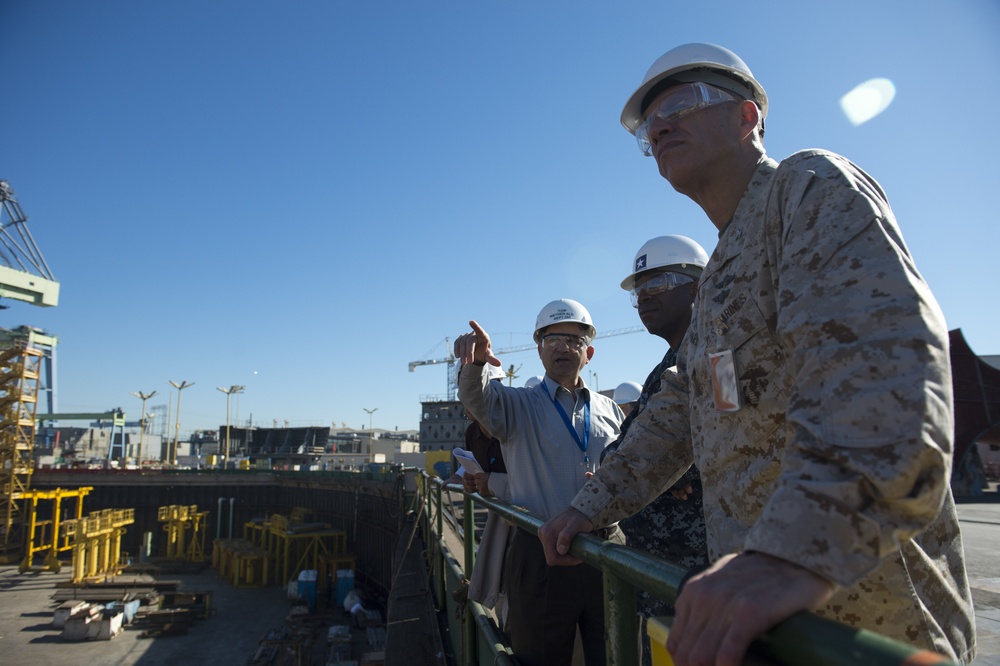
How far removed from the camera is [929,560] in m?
1.08

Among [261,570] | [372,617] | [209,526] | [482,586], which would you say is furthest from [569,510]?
[209,526]

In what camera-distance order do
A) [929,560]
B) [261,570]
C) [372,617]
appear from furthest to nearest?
[261,570] < [372,617] < [929,560]

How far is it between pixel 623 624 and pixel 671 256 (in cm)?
240

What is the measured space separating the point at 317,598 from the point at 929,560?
2668 centimetres

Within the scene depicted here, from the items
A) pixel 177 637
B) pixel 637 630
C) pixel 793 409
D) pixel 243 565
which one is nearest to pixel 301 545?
pixel 243 565

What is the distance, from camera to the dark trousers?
9.26 feet

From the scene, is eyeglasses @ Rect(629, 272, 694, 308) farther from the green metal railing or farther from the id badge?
the id badge

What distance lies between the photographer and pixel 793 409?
0.94m

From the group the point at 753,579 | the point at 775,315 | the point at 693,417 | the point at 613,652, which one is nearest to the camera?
the point at 753,579

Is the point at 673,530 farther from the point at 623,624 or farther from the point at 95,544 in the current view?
the point at 95,544

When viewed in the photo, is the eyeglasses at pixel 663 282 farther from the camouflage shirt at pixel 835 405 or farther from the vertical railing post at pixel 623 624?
the vertical railing post at pixel 623 624

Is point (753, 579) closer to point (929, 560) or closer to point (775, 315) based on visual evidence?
point (929, 560)

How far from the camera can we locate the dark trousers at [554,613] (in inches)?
111

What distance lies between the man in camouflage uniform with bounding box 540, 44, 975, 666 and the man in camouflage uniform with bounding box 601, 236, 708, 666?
641 mm
